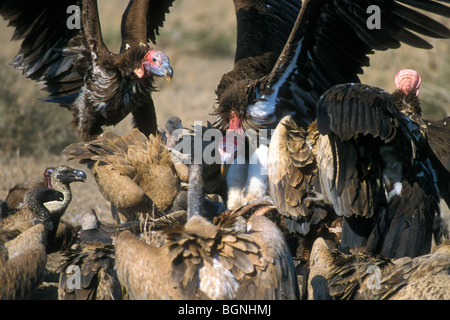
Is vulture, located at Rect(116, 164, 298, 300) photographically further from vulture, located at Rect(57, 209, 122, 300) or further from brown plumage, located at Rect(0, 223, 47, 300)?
brown plumage, located at Rect(0, 223, 47, 300)

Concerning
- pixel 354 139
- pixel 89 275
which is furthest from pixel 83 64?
pixel 354 139

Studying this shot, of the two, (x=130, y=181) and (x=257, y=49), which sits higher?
(x=257, y=49)

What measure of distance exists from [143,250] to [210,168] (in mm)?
1704

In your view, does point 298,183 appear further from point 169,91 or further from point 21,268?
Result: point 169,91

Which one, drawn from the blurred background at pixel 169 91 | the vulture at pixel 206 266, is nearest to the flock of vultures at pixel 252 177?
the vulture at pixel 206 266

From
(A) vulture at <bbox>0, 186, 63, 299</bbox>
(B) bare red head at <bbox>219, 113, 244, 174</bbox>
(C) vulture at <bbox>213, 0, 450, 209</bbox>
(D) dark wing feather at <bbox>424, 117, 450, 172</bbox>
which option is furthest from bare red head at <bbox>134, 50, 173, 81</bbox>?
(D) dark wing feather at <bbox>424, 117, 450, 172</bbox>

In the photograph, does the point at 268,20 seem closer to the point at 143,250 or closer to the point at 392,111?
the point at 392,111

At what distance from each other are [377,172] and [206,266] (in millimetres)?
1388

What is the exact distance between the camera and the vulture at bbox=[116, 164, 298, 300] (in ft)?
11.9

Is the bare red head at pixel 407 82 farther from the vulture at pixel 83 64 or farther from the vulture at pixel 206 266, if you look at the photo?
the vulture at pixel 206 266

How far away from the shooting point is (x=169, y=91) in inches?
503

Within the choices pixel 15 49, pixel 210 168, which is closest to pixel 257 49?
pixel 210 168

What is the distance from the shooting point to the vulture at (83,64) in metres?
5.99

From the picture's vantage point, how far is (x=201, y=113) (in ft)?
36.2
